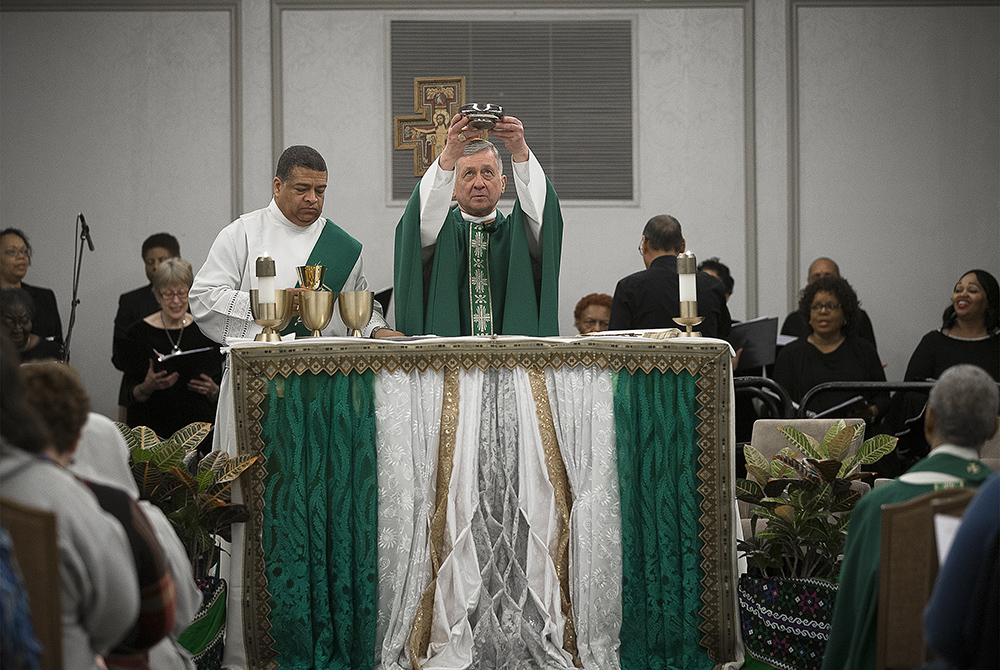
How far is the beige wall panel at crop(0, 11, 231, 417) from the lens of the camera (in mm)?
7754

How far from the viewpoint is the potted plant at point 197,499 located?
3.56 metres

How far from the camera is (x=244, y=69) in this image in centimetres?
777

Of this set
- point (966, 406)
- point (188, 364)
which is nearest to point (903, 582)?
point (966, 406)

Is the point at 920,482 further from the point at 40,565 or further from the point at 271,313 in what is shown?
the point at 271,313

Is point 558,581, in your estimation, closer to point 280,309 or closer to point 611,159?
point 280,309

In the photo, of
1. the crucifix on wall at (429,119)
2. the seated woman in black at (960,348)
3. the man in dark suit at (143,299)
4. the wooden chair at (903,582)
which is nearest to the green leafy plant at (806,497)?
the wooden chair at (903,582)

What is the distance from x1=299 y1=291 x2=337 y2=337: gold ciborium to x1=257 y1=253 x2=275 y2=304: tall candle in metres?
0.13

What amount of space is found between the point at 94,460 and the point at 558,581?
1.72 meters

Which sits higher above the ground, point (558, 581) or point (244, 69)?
point (244, 69)

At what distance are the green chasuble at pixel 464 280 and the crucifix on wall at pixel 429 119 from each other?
0.32m

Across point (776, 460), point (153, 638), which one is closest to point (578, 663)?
point (776, 460)

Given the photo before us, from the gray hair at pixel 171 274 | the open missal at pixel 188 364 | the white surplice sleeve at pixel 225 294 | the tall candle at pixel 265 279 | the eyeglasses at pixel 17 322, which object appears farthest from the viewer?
the gray hair at pixel 171 274

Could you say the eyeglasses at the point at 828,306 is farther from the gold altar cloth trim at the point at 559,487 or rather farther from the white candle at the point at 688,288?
the gold altar cloth trim at the point at 559,487

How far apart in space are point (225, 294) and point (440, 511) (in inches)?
53.5
